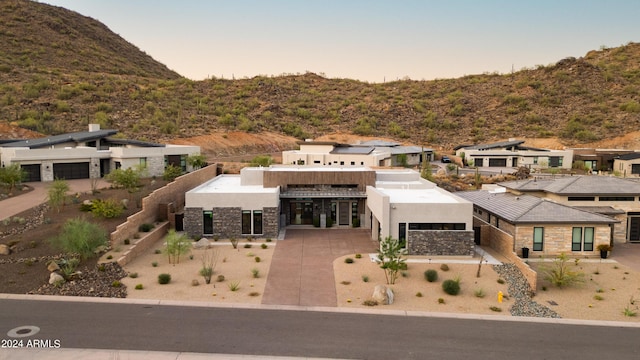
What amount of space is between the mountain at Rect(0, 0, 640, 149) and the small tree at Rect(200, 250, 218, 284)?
144 ft

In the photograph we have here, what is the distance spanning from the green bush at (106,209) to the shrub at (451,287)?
77.0 ft

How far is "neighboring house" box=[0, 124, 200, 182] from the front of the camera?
4397cm

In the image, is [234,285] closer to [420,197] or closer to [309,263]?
[309,263]

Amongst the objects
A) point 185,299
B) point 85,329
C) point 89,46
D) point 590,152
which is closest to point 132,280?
point 185,299

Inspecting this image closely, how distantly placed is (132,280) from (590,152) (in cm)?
7154

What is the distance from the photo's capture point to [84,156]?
47.1 metres

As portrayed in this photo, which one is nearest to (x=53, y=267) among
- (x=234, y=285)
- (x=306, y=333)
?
(x=234, y=285)

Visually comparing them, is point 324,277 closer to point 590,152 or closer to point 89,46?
point 590,152

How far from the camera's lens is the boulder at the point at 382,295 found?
70.2 feet

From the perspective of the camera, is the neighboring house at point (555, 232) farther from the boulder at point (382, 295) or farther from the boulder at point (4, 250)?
the boulder at point (4, 250)

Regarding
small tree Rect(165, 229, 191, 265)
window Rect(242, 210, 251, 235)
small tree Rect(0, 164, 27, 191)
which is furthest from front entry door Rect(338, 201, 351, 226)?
small tree Rect(0, 164, 27, 191)

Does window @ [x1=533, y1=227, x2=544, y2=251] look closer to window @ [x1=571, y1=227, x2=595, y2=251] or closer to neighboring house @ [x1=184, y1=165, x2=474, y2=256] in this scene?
window @ [x1=571, y1=227, x2=595, y2=251]

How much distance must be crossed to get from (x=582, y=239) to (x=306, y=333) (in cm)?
2165

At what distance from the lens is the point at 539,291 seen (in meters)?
23.8
